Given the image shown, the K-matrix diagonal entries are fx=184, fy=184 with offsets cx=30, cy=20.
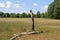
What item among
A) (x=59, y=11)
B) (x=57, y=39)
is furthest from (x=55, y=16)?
(x=57, y=39)

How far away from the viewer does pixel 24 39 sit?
12609mm

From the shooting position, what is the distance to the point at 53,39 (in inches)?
496

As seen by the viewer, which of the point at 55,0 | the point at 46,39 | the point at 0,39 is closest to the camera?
the point at 0,39

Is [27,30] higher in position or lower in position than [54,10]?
lower

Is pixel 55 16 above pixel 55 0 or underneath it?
underneath

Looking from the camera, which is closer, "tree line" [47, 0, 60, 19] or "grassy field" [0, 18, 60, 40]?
"grassy field" [0, 18, 60, 40]

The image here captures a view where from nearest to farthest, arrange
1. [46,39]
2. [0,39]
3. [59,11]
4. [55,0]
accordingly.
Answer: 1. [0,39]
2. [46,39]
3. [59,11]
4. [55,0]

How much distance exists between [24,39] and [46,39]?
1507 millimetres

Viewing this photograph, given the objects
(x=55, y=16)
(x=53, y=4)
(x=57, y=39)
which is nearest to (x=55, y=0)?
(x=53, y=4)

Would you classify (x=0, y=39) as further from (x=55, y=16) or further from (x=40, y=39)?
(x=55, y=16)

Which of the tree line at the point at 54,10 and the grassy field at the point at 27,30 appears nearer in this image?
the grassy field at the point at 27,30

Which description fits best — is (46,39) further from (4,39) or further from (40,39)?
(4,39)

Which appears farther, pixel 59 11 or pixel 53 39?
pixel 59 11

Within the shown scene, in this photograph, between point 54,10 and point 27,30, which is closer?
point 27,30
